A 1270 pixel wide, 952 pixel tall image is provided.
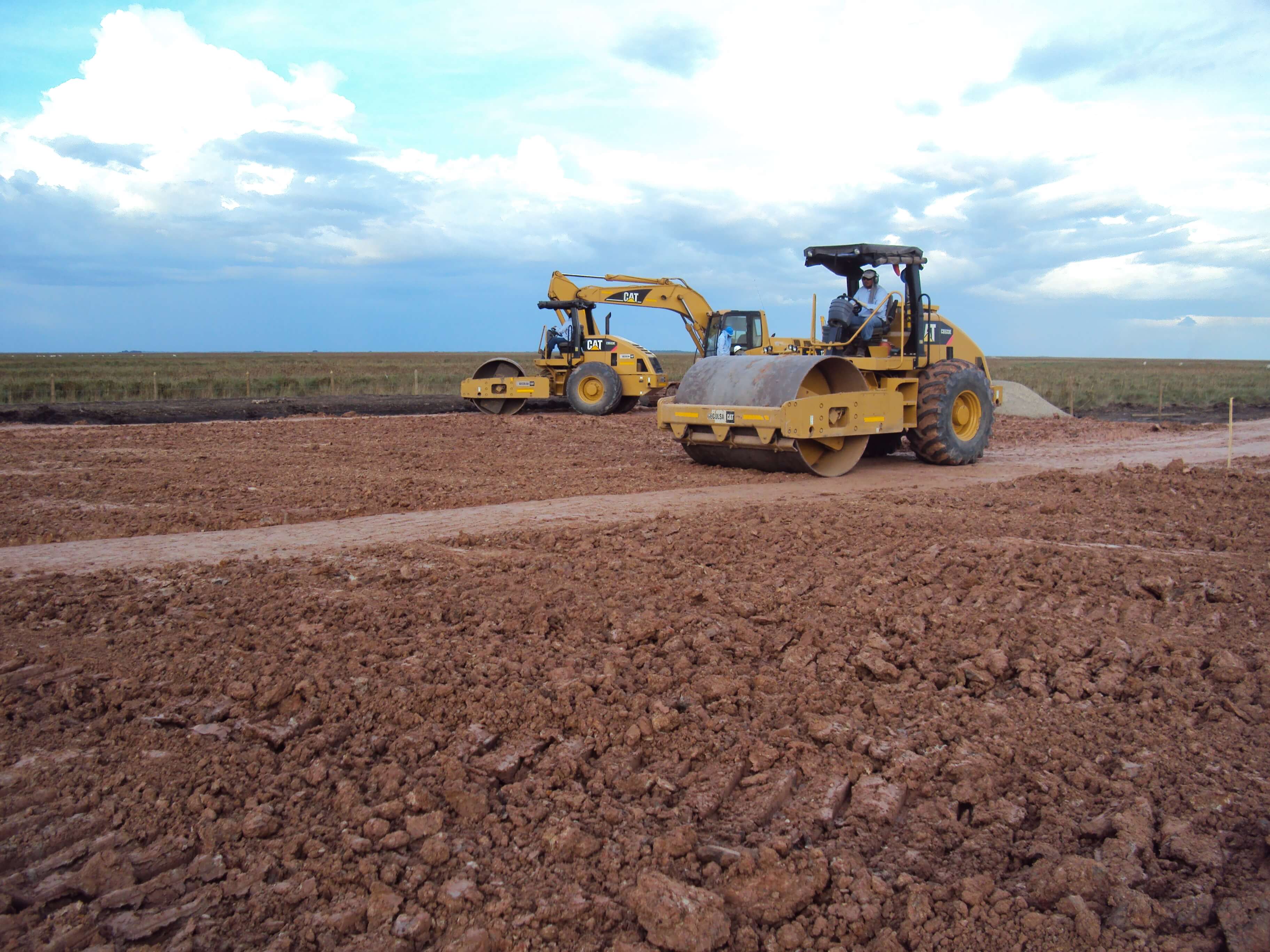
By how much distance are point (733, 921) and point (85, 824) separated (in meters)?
2.15

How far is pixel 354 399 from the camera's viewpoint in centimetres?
2906

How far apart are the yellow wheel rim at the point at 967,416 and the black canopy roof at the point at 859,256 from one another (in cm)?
208

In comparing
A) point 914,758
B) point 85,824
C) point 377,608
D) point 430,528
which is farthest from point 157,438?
point 914,758

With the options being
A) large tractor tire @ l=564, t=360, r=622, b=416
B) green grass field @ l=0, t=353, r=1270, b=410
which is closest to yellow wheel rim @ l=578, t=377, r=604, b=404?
large tractor tire @ l=564, t=360, r=622, b=416

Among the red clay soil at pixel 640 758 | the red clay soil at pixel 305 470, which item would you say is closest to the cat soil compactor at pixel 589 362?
the red clay soil at pixel 305 470

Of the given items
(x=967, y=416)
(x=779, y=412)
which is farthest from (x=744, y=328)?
(x=779, y=412)

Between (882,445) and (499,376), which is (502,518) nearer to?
(882,445)

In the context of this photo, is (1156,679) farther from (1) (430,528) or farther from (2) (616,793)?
(1) (430,528)

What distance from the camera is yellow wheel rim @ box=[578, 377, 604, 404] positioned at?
2119 cm

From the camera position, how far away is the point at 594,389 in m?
21.2

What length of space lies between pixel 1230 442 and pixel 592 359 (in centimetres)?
1262

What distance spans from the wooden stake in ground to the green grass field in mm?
6888

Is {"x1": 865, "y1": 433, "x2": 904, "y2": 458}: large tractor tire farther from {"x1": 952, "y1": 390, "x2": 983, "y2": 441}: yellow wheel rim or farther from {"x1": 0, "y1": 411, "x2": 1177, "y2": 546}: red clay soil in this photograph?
{"x1": 0, "y1": 411, "x2": 1177, "y2": 546}: red clay soil

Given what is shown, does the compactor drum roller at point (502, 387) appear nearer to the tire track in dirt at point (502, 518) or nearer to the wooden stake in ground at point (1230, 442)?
the tire track in dirt at point (502, 518)
